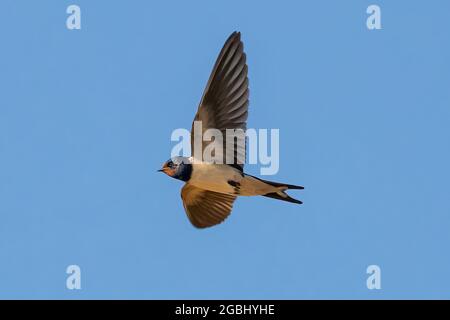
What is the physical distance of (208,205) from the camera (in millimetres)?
9719

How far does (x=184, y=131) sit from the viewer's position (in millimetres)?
9086

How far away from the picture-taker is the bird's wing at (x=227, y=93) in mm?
8789

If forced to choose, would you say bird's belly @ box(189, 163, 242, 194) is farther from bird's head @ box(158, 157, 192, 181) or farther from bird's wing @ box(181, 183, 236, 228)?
bird's wing @ box(181, 183, 236, 228)

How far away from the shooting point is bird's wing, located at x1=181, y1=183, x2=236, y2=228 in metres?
9.70

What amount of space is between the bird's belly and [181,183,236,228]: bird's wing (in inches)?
25.3

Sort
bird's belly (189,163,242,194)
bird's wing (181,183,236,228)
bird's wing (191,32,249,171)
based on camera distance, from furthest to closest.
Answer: bird's wing (181,183,236,228) < bird's belly (189,163,242,194) < bird's wing (191,32,249,171)

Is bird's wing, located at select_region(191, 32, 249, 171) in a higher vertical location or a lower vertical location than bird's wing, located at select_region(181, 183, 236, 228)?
higher

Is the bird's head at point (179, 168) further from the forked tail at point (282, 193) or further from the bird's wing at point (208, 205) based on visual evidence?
the bird's wing at point (208, 205)

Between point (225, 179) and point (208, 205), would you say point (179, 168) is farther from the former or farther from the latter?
point (208, 205)

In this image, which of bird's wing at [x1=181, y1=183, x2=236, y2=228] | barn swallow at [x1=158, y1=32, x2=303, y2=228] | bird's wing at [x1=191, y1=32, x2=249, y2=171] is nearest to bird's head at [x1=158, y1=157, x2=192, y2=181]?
barn swallow at [x1=158, y1=32, x2=303, y2=228]

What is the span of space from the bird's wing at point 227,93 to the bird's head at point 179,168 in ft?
0.58
